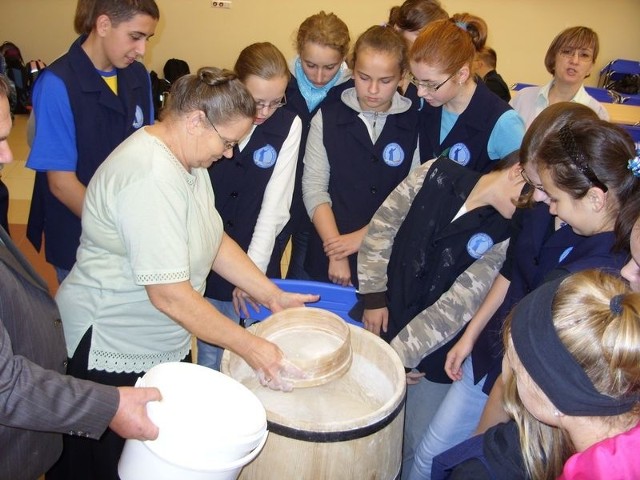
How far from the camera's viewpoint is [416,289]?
177 centimetres

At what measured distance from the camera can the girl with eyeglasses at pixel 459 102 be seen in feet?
6.46

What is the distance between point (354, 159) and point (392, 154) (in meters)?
0.14

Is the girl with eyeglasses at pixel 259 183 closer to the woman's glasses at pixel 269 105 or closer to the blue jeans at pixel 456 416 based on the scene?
the woman's glasses at pixel 269 105

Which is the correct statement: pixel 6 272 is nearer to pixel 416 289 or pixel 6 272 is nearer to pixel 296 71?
pixel 416 289

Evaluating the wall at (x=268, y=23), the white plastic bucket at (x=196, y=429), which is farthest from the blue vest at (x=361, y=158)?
the wall at (x=268, y=23)

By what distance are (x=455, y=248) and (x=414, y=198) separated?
203mm

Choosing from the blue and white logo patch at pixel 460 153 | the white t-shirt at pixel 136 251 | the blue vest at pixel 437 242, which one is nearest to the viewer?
the white t-shirt at pixel 136 251

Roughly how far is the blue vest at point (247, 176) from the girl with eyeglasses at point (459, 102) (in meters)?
0.50

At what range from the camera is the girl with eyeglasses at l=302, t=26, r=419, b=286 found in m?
2.11

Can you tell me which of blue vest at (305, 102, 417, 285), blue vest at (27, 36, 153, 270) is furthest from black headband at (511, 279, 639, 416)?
blue vest at (27, 36, 153, 270)

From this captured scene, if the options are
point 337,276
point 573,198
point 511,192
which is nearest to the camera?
point 573,198

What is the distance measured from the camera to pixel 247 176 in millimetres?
1984

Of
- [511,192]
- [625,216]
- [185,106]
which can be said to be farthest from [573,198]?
[185,106]

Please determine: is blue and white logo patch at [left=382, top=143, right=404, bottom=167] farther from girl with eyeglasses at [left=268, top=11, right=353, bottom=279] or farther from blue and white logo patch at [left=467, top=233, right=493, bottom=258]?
blue and white logo patch at [left=467, top=233, right=493, bottom=258]
